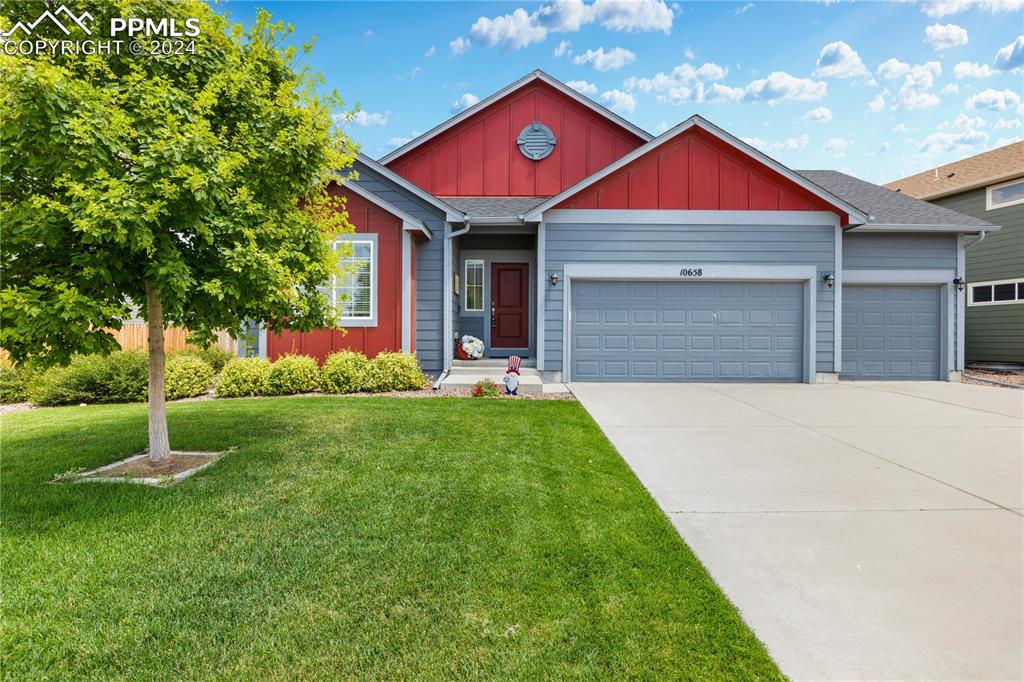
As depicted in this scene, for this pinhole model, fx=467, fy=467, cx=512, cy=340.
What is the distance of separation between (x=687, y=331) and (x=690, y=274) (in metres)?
1.20

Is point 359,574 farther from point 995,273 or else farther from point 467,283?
point 995,273

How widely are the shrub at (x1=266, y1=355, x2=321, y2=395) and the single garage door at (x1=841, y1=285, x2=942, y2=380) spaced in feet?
36.6

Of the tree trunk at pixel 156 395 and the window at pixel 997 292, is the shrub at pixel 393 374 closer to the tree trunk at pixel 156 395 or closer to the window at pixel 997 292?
the tree trunk at pixel 156 395

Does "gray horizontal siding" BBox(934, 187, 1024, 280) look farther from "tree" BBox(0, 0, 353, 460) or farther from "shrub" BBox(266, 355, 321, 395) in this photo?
"shrub" BBox(266, 355, 321, 395)

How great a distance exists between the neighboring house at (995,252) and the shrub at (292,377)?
1693cm

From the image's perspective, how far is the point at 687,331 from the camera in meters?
9.91

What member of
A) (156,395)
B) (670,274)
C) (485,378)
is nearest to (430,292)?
(485,378)

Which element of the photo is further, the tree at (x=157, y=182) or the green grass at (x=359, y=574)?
the tree at (x=157, y=182)

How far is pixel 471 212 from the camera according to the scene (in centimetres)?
1002

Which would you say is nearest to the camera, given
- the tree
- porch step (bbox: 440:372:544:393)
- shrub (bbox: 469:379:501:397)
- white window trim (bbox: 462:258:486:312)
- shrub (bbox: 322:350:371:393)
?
the tree

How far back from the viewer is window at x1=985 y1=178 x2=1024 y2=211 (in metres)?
12.5

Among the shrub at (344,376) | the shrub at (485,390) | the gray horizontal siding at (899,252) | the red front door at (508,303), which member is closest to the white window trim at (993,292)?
the gray horizontal siding at (899,252)

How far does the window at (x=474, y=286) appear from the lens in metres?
11.6

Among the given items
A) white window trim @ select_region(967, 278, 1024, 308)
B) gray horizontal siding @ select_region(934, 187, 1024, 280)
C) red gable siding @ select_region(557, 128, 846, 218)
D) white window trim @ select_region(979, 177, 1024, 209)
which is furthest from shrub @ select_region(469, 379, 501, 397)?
white window trim @ select_region(979, 177, 1024, 209)
